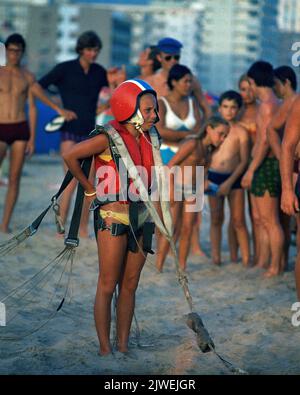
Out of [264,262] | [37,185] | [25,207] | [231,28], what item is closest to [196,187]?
[264,262]

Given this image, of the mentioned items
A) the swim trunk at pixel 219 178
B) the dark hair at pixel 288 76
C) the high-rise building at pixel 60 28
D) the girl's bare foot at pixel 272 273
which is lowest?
the girl's bare foot at pixel 272 273

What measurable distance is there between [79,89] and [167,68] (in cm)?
113

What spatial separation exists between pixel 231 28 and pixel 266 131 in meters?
169

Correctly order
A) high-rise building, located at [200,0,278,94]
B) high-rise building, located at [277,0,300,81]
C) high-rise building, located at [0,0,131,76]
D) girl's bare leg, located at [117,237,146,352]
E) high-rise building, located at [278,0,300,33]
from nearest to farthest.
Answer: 1. girl's bare leg, located at [117,237,146,352]
2. high-rise building, located at [0,0,131,76]
3. high-rise building, located at [200,0,278,94]
4. high-rise building, located at [277,0,300,81]
5. high-rise building, located at [278,0,300,33]

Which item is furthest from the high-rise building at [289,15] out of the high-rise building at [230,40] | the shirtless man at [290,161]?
the shirtless man at [290,161]

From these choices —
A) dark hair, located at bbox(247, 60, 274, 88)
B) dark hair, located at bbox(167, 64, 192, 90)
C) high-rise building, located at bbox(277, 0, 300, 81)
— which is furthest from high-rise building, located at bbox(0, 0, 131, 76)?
dark hair, located at bbox(247, 60, 274, 88)

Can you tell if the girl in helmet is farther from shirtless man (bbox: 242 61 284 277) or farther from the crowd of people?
shirtless man (bbox: 242 61 284 277)

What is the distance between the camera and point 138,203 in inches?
221

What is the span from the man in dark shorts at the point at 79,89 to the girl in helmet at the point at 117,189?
4.56 metres

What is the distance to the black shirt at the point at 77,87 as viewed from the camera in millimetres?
10281

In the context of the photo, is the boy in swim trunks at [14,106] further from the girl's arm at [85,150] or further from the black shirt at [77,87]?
the girl's arm at [85,150]

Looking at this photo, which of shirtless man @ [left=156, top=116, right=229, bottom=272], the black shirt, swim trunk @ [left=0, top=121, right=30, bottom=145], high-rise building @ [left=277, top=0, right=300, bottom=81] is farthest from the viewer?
high-rise building @ [left=277, top=0, right=300, bottom=81]

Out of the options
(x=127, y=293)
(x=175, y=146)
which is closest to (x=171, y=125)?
(x=175, y=146)

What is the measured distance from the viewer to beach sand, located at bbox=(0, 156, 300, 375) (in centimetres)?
561
